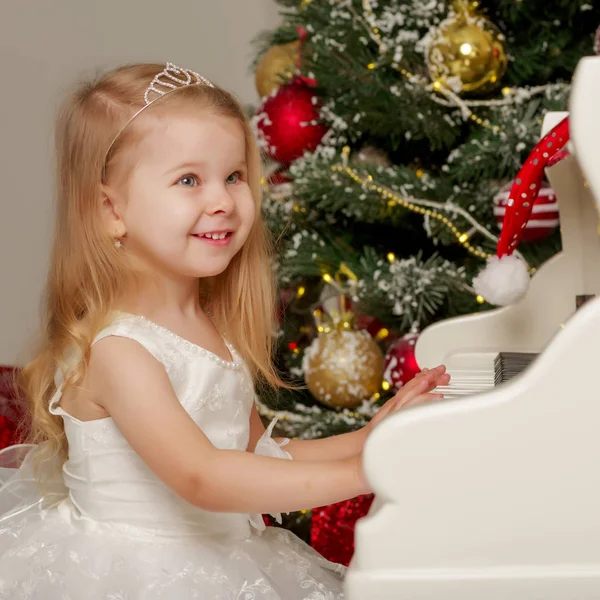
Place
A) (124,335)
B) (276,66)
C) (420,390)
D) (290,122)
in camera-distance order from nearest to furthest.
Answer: (420,390) → (124,335) → (290,122) → (276,66)

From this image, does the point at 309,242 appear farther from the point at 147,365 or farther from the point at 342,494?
the point at 342,494

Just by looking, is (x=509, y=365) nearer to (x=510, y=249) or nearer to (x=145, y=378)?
(x=510, y=249)

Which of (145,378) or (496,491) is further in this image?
(145,378)

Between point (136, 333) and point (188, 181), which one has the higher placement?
point (188, 181)

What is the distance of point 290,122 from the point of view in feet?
6.84

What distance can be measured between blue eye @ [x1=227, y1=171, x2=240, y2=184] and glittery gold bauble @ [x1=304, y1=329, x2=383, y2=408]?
33.9 inches

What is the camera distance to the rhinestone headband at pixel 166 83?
47.0 inches

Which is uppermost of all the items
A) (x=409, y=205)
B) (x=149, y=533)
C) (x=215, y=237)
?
(x=215, y=237)

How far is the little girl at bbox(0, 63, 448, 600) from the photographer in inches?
42.3

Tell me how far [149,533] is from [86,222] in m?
0.40

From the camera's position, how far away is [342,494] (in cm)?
96

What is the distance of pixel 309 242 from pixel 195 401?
38.3 inches

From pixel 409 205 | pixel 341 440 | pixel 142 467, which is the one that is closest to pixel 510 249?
pixel 341 440

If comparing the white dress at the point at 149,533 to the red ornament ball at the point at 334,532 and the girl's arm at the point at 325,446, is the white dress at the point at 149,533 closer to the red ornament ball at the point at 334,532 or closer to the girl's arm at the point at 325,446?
the girl's arm at the point at 325,446
